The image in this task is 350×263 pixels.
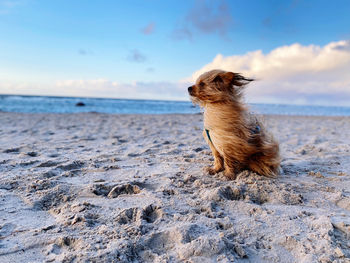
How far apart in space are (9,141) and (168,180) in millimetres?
4052

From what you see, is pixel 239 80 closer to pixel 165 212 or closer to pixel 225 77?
pixel 225 77

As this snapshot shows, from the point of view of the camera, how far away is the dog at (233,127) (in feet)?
10.3

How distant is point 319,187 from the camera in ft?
10.0

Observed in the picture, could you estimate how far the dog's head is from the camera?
10.2 feet

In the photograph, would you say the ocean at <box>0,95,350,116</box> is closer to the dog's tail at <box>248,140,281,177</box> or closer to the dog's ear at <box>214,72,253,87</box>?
the dog's tail at <box>248,140,281,177</box>

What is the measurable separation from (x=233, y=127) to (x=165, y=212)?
1.33 meters

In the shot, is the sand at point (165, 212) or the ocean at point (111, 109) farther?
the ocean at point (111, 109)

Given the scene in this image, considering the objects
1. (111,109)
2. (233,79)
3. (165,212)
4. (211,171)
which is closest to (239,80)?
(233,79)

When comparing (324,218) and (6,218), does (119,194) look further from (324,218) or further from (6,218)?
(324,218)

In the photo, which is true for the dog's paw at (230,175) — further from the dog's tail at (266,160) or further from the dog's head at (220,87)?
the dog's head at (220,87)

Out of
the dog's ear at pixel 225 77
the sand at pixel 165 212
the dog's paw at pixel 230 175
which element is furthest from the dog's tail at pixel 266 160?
the dog's ear at pixel 225 77

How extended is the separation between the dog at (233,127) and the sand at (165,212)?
0.63 feet

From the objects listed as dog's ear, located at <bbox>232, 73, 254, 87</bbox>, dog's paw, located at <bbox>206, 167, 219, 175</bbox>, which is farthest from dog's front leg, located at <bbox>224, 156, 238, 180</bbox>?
dog's ear, located at <bbox>232, 73, 254, 87</bbox>

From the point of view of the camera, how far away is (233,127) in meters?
3.13
